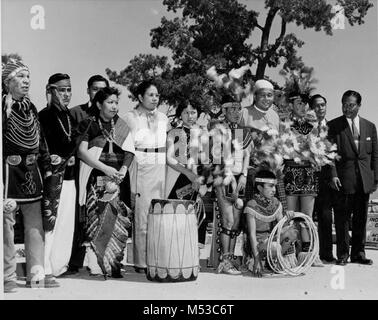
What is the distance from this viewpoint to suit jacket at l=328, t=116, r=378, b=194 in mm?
6285

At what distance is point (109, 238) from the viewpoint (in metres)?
5.36

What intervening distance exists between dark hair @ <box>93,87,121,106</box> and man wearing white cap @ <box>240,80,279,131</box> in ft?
3.95

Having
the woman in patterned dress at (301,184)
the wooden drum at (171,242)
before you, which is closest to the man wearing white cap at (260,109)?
the woman in patterned dress at (301,184)

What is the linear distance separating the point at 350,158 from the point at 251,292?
204cm

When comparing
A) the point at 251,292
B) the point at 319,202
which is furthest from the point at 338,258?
the point at 251,292

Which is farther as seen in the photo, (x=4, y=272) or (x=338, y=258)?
(x=338, y=258)

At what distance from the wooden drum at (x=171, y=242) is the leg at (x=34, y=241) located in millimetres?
888

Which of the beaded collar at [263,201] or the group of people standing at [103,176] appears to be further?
the beaded collar at [263,201]

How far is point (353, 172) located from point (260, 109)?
114 cm

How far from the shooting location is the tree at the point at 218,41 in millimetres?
5965

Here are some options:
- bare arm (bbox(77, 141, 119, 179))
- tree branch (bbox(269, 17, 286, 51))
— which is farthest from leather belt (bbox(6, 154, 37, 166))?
tree branch (bbox(269, 17, 286, 51))

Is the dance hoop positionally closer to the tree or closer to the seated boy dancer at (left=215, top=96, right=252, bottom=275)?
the seated boy dancer at (left=215, top=96, right=252, bottom=275)

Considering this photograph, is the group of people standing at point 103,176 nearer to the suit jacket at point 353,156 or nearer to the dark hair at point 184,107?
the dark hair at point 184,107
